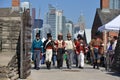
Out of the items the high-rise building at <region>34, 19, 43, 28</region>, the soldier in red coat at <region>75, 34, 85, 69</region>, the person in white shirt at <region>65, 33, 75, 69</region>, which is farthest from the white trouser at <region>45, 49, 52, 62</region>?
the high-rise building at <region>34, 19, 43, 28</region>

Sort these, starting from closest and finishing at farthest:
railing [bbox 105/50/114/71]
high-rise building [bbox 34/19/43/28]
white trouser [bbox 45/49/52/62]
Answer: white trouser [bbox 45/49/52/62], railing [bbox 105/50/114/71], high-rise building [bbox 34/19/43/28]

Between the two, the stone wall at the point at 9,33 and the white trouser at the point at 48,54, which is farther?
the white trouser at the point at 48,54

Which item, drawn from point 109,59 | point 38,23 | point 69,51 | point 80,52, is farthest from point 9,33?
point 38,23

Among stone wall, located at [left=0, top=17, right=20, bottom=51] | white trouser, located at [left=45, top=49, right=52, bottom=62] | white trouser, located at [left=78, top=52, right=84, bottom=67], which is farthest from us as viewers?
white trouser, located at [left=78, top=52, right=84, bottom=67]

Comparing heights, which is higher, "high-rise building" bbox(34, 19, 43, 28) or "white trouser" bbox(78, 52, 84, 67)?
"high-rise building" bbox(34, 19, 43, 28)

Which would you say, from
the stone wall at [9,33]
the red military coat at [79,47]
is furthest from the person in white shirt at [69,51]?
the stone wall at [9,33]

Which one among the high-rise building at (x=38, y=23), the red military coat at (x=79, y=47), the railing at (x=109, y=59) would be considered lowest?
the railing at (x=109, y=59)

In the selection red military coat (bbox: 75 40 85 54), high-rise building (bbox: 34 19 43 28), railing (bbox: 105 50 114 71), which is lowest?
railing (bbox: 105 50 114 71)

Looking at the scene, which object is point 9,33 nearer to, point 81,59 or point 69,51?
point 69,51

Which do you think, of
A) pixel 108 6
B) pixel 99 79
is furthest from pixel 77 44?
pixel 108 6

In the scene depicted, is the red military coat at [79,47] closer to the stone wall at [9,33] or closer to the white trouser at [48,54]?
the white trouser at [48,54]

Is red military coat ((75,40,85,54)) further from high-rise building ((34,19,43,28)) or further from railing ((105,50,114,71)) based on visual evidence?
high-rise building ((34,19,43,28))

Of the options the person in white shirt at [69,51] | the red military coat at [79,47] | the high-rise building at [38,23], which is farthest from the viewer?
the high-rise building at [38,23]

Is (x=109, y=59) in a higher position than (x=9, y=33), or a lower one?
lower
